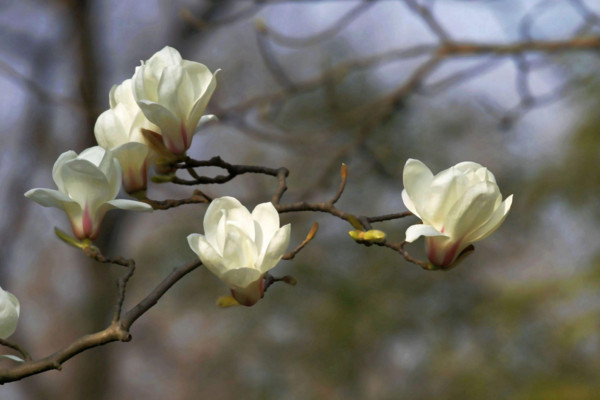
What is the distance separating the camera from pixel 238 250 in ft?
1.70

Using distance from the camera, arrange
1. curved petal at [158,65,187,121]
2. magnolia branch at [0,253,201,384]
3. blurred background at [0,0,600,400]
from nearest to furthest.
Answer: magnolia branch at [0,253,201,384], curved petal at [158,65,187,121], blurred background at [0,0,600,400]

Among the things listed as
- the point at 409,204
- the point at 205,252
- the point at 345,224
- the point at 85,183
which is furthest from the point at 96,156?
the point at 345,224

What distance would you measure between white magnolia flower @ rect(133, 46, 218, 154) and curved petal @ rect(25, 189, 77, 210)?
0.10 m

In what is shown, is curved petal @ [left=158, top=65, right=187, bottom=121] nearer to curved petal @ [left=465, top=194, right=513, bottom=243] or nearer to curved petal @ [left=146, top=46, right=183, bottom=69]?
curved petal @ [left=146, top=46, right=183, bottom=69]

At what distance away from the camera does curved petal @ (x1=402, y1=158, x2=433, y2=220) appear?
55 cm

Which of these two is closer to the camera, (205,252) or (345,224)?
(205,252)

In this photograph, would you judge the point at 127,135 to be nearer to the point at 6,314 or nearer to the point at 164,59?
the point at 164,59

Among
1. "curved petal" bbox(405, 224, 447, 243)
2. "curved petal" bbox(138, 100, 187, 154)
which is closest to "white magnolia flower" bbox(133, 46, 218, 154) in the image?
"curved petal" bbox(138, 100, 187, 154)

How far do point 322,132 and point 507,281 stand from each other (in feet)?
5.32

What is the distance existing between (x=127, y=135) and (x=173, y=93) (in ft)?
0.21

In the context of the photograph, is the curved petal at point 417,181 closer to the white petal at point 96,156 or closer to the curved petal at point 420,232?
the curved petal at point 420,232

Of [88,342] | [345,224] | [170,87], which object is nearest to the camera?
[88,342]

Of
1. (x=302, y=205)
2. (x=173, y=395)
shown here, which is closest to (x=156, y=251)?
(x=173, y=395)

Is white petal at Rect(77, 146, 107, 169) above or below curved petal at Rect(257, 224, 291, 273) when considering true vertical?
above
